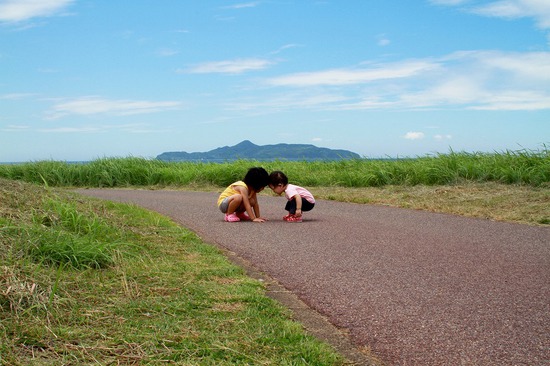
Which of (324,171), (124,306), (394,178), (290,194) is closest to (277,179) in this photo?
(290,194)

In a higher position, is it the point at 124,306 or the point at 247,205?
the point at 247,205

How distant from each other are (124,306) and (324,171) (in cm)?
1392

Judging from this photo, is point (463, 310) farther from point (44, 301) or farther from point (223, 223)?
point (223, 223)

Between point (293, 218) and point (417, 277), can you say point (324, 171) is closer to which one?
point (293, 218)

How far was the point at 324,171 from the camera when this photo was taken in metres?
18.2

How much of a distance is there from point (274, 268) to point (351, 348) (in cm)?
243

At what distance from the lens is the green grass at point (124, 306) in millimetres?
3695

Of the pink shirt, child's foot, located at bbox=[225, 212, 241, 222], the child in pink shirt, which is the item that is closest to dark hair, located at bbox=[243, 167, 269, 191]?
the child in pink shirt

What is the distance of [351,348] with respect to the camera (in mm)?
3996

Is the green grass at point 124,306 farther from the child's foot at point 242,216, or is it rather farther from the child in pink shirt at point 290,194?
the child's foot at point 242,216

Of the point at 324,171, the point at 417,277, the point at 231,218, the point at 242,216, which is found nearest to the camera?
the point at 417,277

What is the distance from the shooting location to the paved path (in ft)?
13.4

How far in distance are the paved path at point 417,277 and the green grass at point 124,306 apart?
1.78 ft

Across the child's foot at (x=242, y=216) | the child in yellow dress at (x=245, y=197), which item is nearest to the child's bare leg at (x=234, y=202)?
the child in yellow dress at (x=245, y=197)
